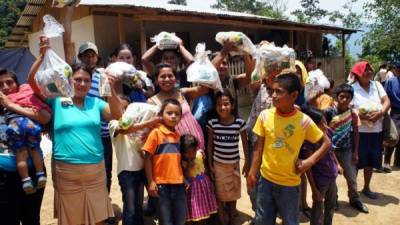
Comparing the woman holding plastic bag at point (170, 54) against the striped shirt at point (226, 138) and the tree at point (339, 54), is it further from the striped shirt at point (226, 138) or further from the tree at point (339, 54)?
the tree at point (339, 54)

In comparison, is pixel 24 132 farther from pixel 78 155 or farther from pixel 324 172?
pixel 324 172

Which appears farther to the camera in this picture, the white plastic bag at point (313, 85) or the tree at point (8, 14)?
the tree at point (8, 14)

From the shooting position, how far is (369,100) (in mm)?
4406

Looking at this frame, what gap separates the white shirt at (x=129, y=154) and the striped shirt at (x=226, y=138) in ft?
2.39

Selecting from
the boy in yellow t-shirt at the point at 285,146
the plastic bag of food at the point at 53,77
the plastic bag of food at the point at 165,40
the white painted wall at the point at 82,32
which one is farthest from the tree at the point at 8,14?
the boy in yellow t-shirt at the point at 285,146

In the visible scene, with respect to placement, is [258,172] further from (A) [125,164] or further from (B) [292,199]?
(A) [125,164]

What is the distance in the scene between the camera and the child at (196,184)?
3180 mm

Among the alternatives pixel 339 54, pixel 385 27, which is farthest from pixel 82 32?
pixel 339 54

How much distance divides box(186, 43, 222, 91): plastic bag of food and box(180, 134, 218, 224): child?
1.57ft

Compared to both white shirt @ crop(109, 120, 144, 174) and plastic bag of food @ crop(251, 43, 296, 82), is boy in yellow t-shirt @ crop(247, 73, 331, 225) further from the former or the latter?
white shirt @ crop(109, 120, 144, 174)

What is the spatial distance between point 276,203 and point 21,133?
192 cm

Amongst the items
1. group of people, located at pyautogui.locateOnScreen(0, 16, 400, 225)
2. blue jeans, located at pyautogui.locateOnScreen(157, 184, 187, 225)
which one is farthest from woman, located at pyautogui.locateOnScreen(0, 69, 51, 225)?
blue jeans, located at pyautogui.locateOnScreen(157, 184, 187, 225)

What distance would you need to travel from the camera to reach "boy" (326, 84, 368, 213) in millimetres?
3990

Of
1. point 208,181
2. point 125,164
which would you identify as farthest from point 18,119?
point 208,181
